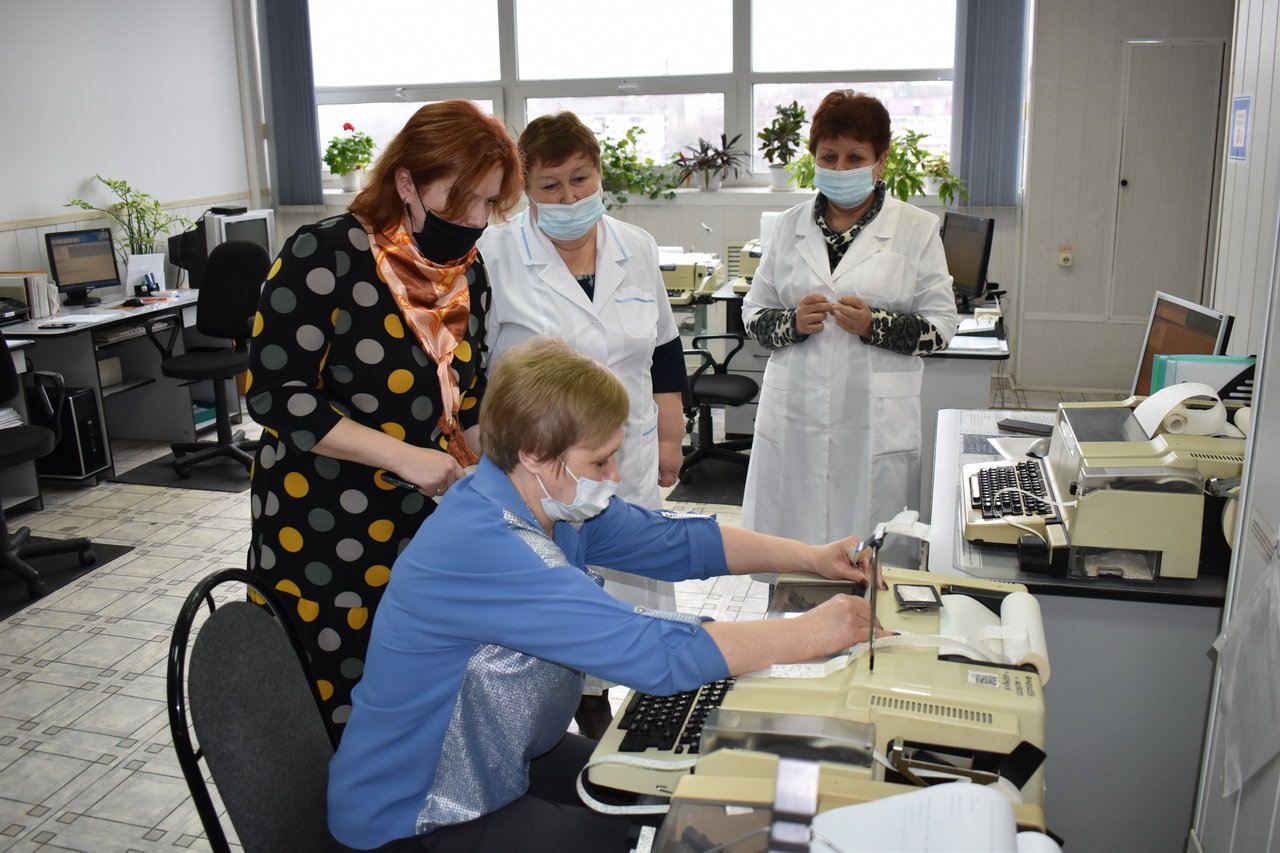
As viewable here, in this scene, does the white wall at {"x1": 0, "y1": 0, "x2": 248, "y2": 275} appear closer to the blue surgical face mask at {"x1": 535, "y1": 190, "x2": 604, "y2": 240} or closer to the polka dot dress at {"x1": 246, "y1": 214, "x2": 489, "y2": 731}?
the blue surgical face mask at {"x1": 535, "y1": 190, "x2": 604, "y2": 240}

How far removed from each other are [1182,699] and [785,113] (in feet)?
15.4

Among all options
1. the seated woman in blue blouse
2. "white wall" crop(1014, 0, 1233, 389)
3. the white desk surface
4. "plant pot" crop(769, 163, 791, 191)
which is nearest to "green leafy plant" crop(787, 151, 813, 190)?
"plant pot" crop(769, 163, 791, 191)

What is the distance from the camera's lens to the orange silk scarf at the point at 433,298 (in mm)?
1778

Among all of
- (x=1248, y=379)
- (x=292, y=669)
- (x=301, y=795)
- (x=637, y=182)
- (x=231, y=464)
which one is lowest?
(x=231, y=464)

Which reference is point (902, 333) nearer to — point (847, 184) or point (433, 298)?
point (847, 184)

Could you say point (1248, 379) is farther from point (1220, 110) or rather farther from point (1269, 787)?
point (1220, 110)

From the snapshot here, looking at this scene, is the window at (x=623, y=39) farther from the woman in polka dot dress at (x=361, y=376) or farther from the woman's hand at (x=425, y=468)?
the woman's hand at (x=425, y=468)

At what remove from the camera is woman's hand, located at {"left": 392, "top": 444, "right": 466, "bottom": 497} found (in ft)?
5.62

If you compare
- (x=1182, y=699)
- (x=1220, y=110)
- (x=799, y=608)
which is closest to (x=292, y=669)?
(x=799, y=608)

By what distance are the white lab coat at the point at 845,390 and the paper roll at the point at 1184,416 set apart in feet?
2.32

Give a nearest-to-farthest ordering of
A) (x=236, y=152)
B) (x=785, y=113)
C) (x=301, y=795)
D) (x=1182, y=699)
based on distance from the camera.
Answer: (x=301, y=795) → (x=1182, y=699) → (x=785, y=113) → (x=236, y=152)

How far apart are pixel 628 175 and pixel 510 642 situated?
5410 millimetres

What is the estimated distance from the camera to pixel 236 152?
6766mm

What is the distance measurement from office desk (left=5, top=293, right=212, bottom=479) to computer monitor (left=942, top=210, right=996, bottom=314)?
3.59 m
